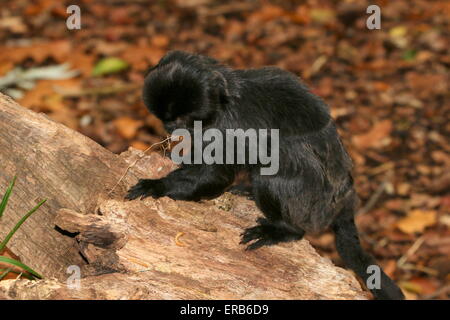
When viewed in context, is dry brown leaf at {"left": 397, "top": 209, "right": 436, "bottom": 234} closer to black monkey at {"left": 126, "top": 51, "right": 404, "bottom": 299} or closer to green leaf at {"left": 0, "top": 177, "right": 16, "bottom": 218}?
black monkey at {"left": 126, "top": 51, "right": 404, "bottom": 299}

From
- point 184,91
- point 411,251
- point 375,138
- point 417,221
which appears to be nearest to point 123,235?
point 184,91

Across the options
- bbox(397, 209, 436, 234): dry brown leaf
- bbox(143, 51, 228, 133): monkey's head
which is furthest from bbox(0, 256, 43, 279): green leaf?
bbox(397, 209, 436, 234): dry brown leaf

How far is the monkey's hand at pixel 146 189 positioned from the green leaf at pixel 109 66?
397cm

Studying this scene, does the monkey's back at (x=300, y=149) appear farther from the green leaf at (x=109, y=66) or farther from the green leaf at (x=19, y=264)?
the green leaf at (x=109, y=66)

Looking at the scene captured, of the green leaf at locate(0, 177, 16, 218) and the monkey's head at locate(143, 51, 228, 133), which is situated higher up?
the monkey's head at locate(143, 51, 228, 133)

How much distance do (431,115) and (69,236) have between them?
16.3ft

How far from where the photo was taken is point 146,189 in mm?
4316

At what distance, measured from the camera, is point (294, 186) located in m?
4.43

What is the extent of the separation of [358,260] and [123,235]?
1691 mm

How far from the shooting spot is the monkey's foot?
4.18m

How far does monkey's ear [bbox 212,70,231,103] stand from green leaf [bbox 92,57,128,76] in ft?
13.3

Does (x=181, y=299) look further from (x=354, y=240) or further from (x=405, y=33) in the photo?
(x=405, y=33)

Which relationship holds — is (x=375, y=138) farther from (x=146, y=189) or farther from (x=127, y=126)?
(x=146, y=189)

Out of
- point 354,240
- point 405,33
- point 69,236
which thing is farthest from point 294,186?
point 405,33
